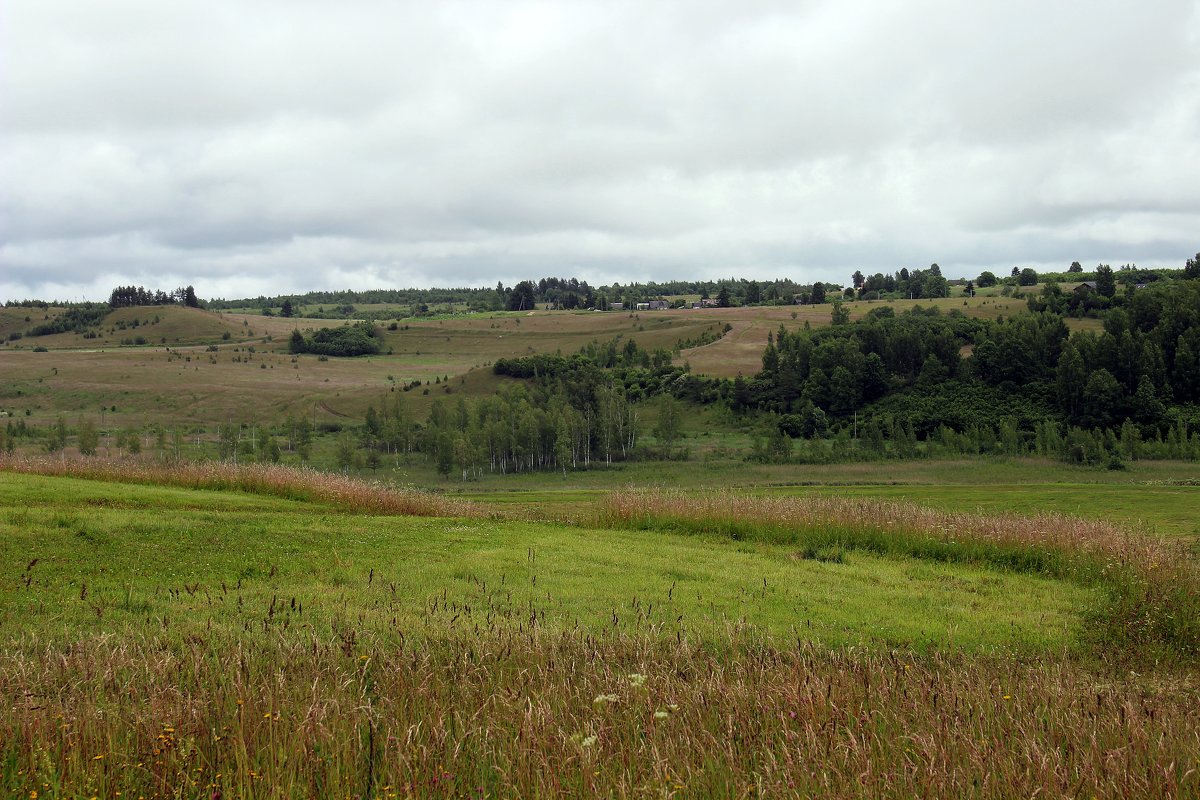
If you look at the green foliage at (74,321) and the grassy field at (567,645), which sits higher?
the green foliage at (74,321)

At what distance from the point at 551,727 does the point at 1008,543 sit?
645 inches

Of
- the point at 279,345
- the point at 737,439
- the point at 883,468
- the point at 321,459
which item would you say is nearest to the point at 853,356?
the point at 737,439

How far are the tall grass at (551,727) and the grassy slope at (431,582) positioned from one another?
157cm

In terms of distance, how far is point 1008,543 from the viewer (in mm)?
19141

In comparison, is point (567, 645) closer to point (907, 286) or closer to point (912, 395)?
point (912, 395)

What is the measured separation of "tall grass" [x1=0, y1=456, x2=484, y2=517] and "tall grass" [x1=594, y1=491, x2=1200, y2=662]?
543cm

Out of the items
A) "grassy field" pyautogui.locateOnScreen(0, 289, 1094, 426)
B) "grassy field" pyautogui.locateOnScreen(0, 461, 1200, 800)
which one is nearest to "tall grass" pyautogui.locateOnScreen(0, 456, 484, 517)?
"grassy field" pyautogui.locateOnScreen(0, 461, 1200, 800)

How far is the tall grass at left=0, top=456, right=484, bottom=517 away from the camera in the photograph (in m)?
23.8

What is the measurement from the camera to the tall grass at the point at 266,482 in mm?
23844

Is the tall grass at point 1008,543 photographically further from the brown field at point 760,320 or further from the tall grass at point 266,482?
the brown field at point 760,320

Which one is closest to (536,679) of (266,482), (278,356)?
(266,482)

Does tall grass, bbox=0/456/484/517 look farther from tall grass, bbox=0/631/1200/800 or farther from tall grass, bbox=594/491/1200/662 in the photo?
tall grass, bbox=0/631/1200/800

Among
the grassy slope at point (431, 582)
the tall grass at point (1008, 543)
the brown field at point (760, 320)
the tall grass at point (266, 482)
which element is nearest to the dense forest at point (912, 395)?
the brown field at point (760, 320)

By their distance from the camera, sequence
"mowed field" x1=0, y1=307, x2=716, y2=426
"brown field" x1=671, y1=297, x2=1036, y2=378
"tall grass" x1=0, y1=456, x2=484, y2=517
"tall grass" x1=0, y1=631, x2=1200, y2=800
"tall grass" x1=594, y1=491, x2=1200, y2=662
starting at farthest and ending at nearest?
"brown field" x1=671, y1=297, x2=1036, y2=378
"mowed field" x1=0, y1=307, x2=716, y2=426
"tall grass" x1=0, y1=456, x2=484, y2=517
"tall grass" x1=594, y1=491, x2=1200, y2=662
"tall grass" x1=0, y1=631, x2=1200, y2=800
